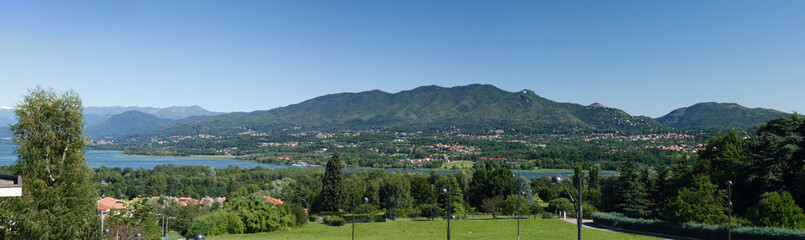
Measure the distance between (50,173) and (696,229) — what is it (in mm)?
30467

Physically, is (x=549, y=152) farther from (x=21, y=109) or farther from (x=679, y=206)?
(x=21, y=109)

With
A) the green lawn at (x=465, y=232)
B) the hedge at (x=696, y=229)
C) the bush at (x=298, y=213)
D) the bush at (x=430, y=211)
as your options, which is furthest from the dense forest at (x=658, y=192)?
the green lawn at (x=465, y=232)

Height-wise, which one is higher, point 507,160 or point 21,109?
point 21,109

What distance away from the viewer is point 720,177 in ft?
111

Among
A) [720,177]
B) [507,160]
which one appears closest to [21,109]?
[720,177]

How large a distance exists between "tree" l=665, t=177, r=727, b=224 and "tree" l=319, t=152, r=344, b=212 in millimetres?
30715

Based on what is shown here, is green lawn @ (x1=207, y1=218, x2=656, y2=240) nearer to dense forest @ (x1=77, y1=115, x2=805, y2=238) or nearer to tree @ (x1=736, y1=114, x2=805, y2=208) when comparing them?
dense forest @ (x1=77, y1=115, x2=805, y2=238)

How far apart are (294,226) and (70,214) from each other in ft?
97.1

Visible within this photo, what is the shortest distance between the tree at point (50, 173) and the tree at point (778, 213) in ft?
102

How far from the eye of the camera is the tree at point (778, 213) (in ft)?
83.7

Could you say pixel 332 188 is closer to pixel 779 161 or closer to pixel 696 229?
pixel 696 229

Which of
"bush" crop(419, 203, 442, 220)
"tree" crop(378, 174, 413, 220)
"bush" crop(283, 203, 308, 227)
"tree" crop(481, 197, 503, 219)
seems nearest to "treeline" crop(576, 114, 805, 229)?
"tree" crop(481, 197, 503, 219)

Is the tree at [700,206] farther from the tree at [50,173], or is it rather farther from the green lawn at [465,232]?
the tree at [50,173]

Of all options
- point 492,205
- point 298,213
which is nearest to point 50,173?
point 298,213
